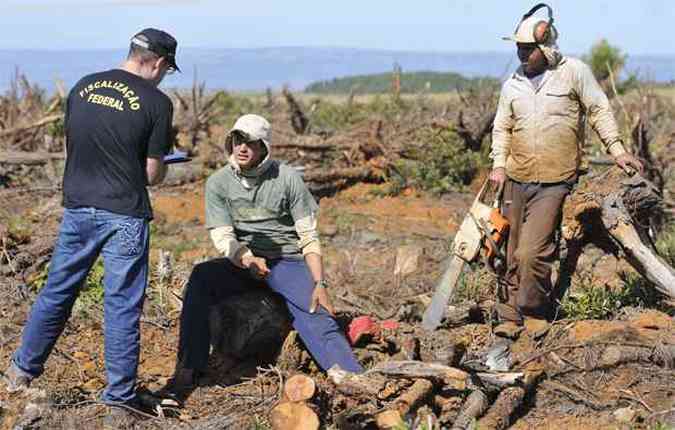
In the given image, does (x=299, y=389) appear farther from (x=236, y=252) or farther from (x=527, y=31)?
(x=527, y=31)

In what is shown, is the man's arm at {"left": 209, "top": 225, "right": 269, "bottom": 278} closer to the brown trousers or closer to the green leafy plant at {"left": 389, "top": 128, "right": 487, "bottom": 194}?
the brown trousers

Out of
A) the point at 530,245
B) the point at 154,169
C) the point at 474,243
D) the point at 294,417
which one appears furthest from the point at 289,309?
the point at 530,245

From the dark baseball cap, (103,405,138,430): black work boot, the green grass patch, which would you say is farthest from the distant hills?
A: (103,405,138,430): black work boot

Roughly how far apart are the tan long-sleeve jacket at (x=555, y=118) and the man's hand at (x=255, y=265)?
1.89 meters

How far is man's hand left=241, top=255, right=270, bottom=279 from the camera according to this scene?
5.62 metres

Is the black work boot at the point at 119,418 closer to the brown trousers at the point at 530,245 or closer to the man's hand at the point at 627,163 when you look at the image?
the brown trousers at the point at 530,245

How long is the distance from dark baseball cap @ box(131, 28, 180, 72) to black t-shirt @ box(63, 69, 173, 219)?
157 millimetres

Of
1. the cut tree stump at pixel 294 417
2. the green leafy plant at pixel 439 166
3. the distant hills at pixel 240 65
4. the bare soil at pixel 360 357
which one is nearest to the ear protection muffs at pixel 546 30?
the bare soil at pixel 360 357

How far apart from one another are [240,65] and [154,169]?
72.9 ft

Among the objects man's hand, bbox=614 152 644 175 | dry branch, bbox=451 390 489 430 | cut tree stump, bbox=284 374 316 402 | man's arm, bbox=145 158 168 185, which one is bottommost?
dry branch, bbox=451 390 489 430

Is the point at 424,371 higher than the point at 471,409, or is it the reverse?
the point at 424,371

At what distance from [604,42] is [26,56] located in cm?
2971

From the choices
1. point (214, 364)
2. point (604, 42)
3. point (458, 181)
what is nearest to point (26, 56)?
point (458, 181)

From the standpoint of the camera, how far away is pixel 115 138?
4906 mm
